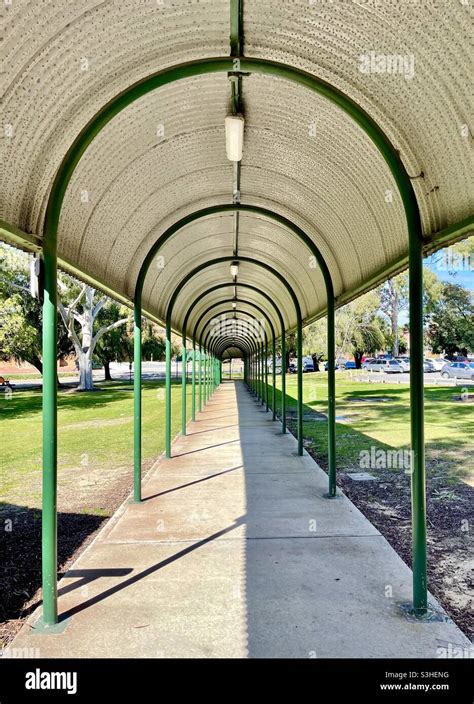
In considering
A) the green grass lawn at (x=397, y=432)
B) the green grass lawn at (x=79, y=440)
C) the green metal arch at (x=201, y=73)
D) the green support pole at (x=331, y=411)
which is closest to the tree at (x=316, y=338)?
the green grass lawn at (x=397, y=432)

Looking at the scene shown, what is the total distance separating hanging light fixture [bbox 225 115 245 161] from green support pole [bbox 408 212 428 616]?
1647 mm

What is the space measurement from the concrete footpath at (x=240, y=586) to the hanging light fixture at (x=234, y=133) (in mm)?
3353

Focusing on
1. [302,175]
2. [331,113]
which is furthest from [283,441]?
[331,113]

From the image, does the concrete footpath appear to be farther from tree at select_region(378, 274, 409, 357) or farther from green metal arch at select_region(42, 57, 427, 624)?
tree at select_region(378, 274, 409, 357)

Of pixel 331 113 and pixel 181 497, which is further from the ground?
pixel 331 113

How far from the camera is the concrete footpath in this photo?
9.50 ft

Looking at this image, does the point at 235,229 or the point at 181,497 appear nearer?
the point at 181,497

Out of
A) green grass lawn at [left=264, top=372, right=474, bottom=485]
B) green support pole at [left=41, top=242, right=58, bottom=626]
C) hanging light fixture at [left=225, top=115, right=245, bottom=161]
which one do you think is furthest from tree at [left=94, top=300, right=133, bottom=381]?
green support pole at [left=41, top=242, right=58, bottom=626]

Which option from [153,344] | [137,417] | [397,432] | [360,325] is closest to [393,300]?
[360,325]

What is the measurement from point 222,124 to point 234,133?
652 millimetres

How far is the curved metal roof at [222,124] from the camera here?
2850mm
